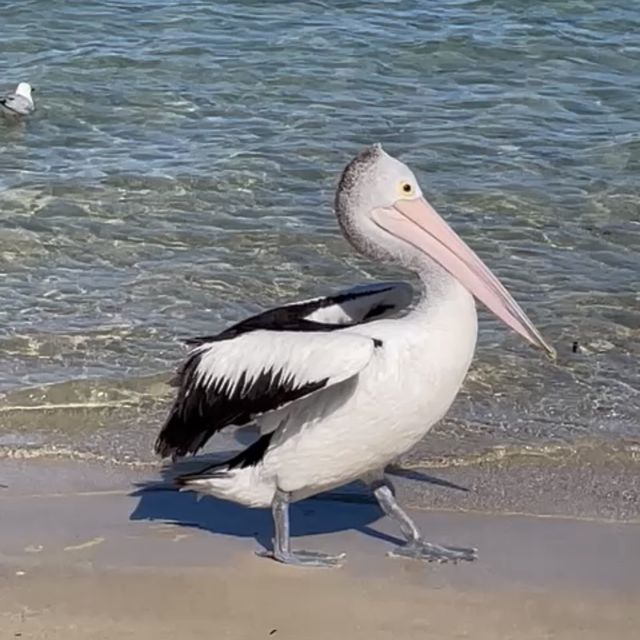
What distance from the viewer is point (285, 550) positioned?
174 inches

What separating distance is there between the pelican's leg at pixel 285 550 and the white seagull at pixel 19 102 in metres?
5.72

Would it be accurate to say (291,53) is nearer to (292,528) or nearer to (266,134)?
(266,134)

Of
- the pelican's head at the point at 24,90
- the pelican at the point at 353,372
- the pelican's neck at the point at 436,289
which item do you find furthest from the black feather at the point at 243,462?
the pelican's head at the point at 24,90

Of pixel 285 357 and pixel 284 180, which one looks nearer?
pixel 285 357

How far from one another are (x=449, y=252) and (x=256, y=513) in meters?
1.09

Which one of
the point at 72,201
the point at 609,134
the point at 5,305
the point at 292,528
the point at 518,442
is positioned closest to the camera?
the point at 292,528

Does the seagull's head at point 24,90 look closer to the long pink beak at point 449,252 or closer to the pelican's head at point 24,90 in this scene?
the pelican's head at point 24,90

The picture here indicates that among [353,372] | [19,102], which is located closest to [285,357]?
[353,372]

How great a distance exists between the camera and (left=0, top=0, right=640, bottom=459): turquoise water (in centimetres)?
597

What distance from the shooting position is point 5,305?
22.1 feet

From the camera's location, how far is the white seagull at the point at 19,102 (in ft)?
31.8

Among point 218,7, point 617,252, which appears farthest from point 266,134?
point 218,7

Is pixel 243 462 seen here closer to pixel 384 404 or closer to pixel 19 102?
pixel 384 404

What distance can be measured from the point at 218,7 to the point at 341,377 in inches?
377
